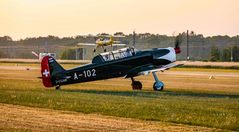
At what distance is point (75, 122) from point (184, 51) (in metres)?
131

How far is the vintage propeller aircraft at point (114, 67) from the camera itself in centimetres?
2717

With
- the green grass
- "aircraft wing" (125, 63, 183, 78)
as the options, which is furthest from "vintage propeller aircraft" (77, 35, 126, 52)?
the green grass

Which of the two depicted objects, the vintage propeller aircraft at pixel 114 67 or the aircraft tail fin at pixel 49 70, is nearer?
the vintage propeller aircraft at pixel 114 67

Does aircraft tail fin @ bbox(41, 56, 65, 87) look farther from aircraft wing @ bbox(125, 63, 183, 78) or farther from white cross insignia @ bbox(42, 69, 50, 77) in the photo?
aircraft wing @ bbox(125, 63, 183, 78)

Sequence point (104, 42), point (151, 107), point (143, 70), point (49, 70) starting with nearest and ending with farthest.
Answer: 1. point (151, 107)
2. point (49, 70)
3. point (143, 70)
4. point (104, 42)

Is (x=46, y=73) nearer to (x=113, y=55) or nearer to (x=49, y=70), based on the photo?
(x=49, y=70)

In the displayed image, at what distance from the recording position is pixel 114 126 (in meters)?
14.3

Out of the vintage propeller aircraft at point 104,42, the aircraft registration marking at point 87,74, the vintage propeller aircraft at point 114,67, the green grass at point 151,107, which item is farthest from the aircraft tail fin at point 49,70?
the vintage propeller aircraft at point 104,42

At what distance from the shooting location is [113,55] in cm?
2827

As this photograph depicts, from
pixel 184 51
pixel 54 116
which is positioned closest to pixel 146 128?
pixel 54 116

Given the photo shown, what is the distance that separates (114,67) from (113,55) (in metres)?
0.66

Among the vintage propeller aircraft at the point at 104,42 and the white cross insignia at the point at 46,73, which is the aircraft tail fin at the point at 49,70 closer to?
the white cross insignia at the point at 46,73

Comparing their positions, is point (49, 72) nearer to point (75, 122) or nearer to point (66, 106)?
point (66, 106)

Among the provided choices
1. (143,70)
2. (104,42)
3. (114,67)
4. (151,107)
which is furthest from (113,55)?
(104,42)
